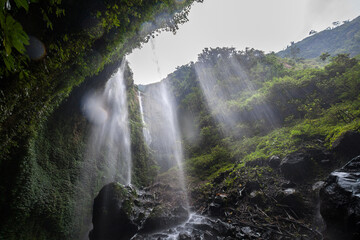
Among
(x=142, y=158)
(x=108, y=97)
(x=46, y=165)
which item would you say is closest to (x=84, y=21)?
(x=46, y=165)

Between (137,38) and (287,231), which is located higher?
(137,38)

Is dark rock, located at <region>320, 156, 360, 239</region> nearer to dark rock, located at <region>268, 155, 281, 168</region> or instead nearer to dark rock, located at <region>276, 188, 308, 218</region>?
dark rock, located at <region>276, 188, 308, 218</region>

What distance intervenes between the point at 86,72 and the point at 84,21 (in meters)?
1.58

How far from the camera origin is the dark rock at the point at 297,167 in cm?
612

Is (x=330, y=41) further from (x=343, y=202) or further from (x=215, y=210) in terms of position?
(x=343, y=202)

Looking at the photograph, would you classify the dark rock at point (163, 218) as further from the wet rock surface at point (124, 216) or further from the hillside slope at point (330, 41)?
the hillside slope at point (330, 41)

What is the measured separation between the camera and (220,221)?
5.66 meters

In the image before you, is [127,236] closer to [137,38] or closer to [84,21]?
[84,21]

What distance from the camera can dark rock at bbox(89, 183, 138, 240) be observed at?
577 cm

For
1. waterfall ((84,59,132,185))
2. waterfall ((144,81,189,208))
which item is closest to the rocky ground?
waterfall ((144,81,189,208))

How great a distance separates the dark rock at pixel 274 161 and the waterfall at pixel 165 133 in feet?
14.8

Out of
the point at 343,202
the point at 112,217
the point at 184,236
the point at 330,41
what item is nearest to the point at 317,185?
the point at 343,202

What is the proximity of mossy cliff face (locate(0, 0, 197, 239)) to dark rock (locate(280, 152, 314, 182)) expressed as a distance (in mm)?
7409

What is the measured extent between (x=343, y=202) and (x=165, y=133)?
20200 millimetres
